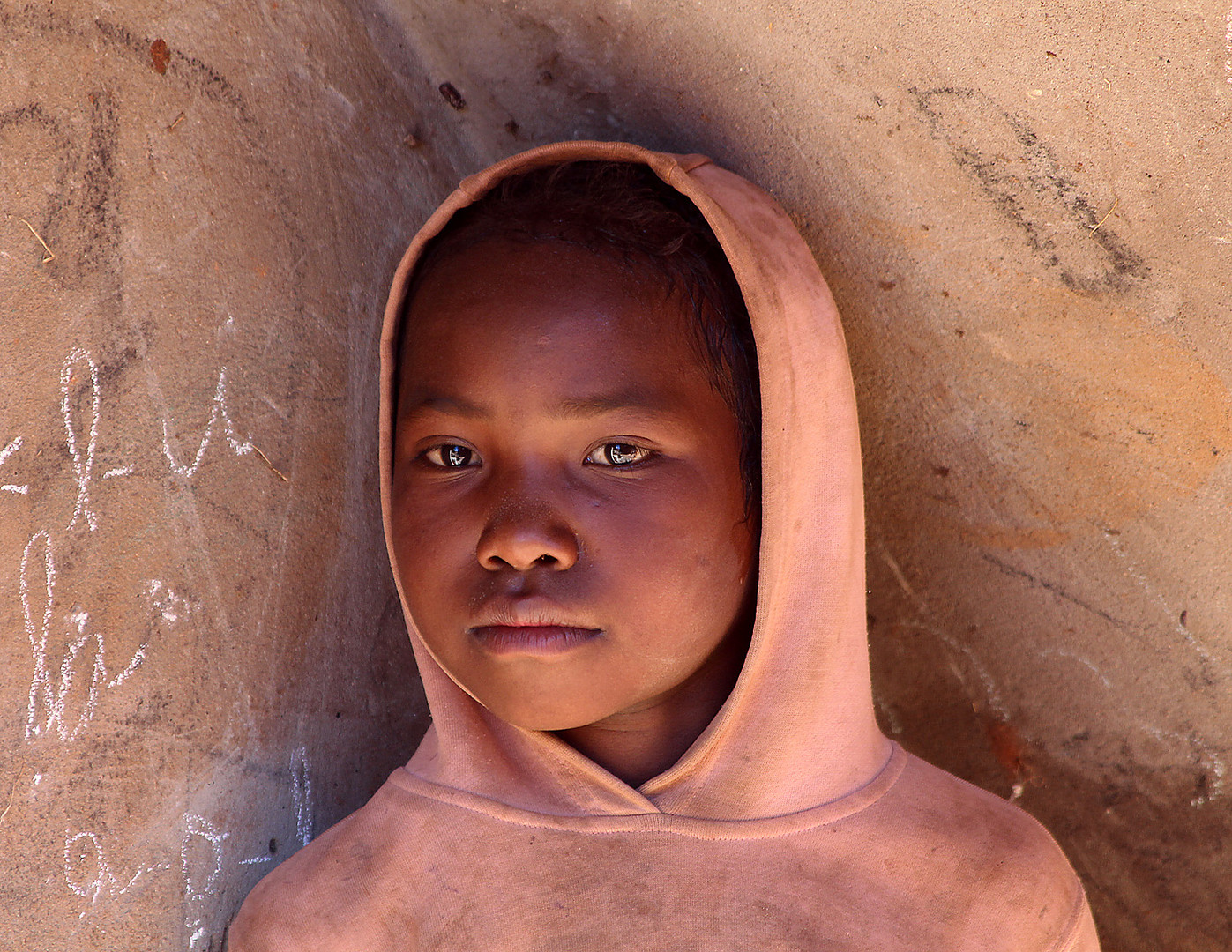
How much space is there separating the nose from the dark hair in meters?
0.30

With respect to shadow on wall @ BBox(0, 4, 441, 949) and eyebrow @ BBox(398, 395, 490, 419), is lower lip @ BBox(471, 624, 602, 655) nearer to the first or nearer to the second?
eyebrow @ BBox(398, 395, 490, 419)

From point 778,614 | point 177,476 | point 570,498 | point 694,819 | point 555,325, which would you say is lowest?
point 694,819

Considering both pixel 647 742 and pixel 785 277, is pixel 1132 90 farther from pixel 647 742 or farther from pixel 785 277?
pixel 647 742

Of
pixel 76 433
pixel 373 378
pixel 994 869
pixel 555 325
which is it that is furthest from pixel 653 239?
pixel 994 869

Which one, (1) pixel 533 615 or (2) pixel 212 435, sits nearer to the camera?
(1) pixel 533 615

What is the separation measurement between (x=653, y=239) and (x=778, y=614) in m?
0.56

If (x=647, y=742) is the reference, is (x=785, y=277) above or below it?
above

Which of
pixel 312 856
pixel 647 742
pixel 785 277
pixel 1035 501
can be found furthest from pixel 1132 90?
pixel 312 856

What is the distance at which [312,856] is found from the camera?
1642 millimetres

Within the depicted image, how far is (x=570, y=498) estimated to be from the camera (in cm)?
141

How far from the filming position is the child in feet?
4.66

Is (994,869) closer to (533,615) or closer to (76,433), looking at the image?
(533,615)

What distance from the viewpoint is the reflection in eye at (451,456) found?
1.55 metres

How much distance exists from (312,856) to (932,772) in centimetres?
96
